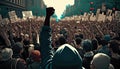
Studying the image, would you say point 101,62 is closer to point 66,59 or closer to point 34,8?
point 66,59

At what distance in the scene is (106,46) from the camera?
7629mm

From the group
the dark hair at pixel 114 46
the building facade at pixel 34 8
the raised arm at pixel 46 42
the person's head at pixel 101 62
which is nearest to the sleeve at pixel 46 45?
the raised arm at pixel 46 42

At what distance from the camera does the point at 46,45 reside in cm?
418

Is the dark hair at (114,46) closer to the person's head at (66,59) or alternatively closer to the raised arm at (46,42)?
the raised arm at (46,42)

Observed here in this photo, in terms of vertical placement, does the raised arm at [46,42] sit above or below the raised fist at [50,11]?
below

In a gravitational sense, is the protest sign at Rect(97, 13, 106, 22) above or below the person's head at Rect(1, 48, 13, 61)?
below

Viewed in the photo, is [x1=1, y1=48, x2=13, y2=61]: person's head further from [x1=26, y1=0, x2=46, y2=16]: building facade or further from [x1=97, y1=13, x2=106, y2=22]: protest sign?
[x1=26, y1=0, x2=46, y2=16]: building facade

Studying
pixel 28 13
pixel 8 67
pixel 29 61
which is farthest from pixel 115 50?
pixel 28 13

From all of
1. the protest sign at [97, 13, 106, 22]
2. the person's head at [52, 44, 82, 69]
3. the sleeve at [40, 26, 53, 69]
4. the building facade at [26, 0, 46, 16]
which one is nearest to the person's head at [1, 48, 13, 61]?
the sleeve at [40, 26, 53, 69]

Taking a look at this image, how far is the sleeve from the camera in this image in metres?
4.11

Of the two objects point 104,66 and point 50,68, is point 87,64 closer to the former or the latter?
point 104,66

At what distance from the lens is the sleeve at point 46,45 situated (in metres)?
4.11

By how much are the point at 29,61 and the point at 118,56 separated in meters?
1.81

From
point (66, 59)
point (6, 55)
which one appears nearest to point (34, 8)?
point (6, 55)
